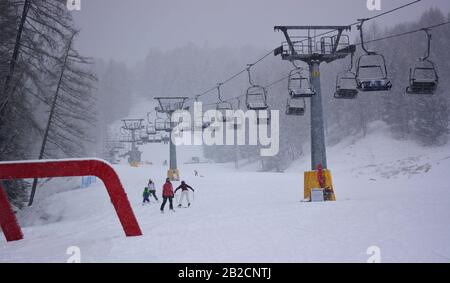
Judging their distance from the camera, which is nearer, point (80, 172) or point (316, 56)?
point (80, 172)

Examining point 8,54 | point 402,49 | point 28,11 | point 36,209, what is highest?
point 402,49

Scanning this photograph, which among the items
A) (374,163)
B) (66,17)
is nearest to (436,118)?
(374,163)

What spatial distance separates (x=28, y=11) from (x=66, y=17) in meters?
1.89

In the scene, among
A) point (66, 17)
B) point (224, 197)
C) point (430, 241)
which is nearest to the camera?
point (430, 241)

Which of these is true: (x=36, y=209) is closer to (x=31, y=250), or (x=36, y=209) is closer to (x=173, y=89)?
(x=31, y=250)

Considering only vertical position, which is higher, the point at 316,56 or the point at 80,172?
the point at 316,56

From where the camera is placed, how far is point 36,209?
930 inches

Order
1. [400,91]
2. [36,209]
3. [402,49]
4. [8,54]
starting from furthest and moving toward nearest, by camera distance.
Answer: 1. [402,49]
2. [400,91]
3. [36,209]
4. [8,54]

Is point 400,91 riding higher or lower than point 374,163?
higher

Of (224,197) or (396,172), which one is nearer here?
(224,197)

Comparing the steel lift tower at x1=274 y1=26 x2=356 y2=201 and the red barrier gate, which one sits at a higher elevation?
the steel lift tower at x1=274 y1=26 x2=356 y2=201

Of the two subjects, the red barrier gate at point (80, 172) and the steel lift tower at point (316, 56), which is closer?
the red barrier gate at point (80, 172)

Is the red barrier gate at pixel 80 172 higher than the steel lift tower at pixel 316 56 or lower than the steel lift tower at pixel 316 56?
lower

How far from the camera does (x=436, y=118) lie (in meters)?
52.2
